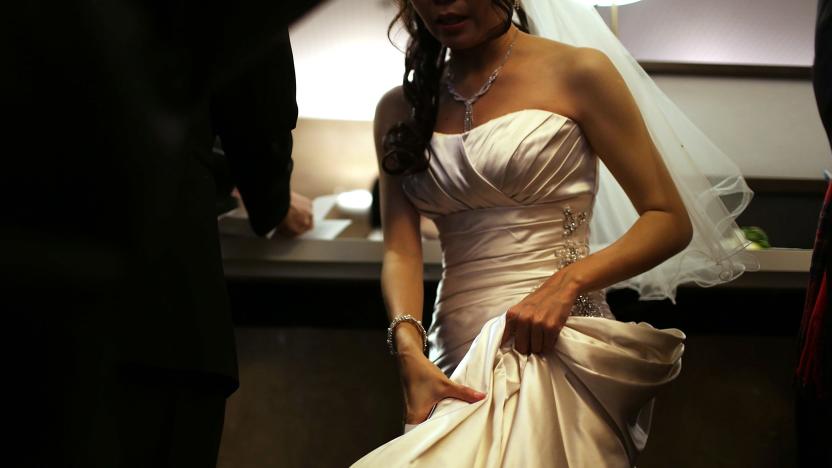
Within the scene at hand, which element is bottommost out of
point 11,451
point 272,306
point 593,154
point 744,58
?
point 272,306

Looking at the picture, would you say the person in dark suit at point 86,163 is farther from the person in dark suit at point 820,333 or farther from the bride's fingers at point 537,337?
the person in dark suit at point 820,333

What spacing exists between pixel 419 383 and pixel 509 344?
0.15m

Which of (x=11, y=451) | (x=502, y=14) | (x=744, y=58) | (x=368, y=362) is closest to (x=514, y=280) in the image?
(x=502, y=14)

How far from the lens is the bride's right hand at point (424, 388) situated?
112cm

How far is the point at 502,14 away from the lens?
144 centimetres

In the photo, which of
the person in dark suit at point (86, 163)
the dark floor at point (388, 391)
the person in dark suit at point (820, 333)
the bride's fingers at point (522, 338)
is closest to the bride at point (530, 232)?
the bride's fingers at point (522, 338)

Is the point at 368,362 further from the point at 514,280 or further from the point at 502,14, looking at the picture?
the point at 502,14

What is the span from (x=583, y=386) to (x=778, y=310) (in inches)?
48.1

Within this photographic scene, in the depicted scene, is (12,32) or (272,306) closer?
(12,32)

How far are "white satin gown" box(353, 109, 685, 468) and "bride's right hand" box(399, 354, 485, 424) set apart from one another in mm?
20

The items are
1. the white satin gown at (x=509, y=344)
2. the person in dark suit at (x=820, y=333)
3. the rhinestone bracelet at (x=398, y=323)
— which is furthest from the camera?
the rhinestone bracelet at (x=398, y=323)

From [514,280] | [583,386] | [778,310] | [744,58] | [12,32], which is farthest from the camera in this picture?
[744,58]

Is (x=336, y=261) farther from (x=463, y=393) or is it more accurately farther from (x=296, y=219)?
(x=463, y=393)

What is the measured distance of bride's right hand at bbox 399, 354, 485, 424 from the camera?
3.67 feet
